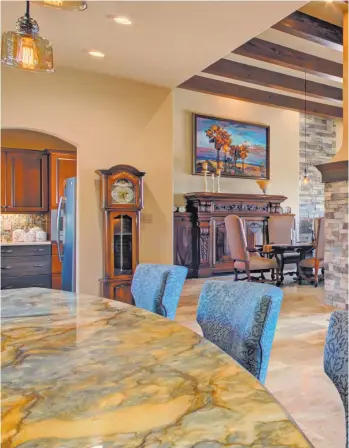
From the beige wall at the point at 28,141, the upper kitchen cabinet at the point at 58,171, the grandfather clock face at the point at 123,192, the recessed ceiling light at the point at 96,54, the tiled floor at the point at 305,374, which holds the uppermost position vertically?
the recessed ceiling light at the point at 96,54

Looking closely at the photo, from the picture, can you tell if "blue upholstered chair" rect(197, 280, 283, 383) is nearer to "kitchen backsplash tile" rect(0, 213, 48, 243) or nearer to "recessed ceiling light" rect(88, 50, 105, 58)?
"recessed ceiling light" rect(88, 50, 105, 58)

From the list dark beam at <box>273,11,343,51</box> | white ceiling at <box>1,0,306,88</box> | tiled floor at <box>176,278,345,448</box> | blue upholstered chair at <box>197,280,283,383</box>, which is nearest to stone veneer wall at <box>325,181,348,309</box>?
tiled floor at <box>176,278,345,448</box>

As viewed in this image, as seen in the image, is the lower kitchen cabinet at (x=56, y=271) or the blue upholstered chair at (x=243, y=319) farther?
the lower kitchen cabinet at (x=56, y=271)

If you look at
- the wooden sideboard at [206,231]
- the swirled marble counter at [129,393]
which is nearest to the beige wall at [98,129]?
the wooden sideboard at [206,231]

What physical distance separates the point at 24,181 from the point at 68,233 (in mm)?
1474

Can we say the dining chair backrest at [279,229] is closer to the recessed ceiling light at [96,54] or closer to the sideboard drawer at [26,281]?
the sideboard drawer at [26,281]

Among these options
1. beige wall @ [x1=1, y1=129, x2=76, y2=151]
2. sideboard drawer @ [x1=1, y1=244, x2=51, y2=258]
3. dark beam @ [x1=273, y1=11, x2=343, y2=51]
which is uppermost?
dark beam @ [x1=273, y1=11, x2=343, y2=51]

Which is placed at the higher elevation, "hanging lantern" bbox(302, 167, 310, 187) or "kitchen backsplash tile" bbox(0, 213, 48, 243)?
"hanging lantern" bbox(302, 167, 310, 187)

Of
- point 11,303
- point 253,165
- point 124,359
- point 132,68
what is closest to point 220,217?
point 253,165

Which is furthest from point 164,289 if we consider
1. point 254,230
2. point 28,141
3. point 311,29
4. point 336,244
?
point 254,230

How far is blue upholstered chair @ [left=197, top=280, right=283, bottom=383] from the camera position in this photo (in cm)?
122

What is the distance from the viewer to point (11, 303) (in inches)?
63.9

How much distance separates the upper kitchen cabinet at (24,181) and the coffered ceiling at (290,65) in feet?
9.26

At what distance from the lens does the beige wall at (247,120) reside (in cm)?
773
